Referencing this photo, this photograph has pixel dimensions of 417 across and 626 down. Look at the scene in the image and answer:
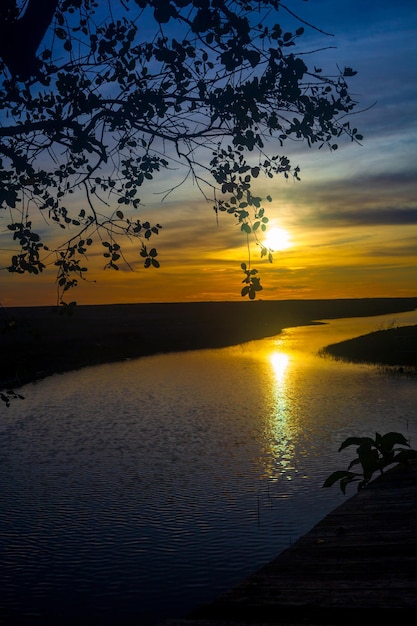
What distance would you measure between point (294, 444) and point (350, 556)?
13.9 meters

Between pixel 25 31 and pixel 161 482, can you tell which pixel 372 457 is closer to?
pixel 25 31

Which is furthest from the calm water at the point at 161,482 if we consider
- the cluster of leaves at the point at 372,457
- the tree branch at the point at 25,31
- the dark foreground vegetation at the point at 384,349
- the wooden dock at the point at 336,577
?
the tree branch at the point at 25,31

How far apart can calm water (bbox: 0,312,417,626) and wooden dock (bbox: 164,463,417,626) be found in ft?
12.2

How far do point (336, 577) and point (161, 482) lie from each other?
1091 cm

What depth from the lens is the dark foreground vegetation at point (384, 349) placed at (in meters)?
39.3

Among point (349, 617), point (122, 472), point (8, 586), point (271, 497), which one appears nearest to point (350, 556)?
point (349, 617)

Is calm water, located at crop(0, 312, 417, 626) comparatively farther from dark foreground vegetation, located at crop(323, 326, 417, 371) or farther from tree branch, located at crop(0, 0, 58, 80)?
tree branch, located at crop(0, 0, 58, 80)

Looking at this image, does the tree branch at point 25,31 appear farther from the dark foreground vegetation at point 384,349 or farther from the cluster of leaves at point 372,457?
the dark foreground vegetation at point 384,349

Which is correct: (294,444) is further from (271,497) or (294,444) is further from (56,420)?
(56,420)

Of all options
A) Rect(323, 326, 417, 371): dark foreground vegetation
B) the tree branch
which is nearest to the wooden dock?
the tree branch

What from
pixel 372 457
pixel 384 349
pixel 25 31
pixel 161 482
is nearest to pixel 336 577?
pixel 372 457

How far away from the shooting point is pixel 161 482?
16297mm

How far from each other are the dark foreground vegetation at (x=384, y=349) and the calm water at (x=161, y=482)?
5.68 meters

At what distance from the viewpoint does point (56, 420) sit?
24.8 m
